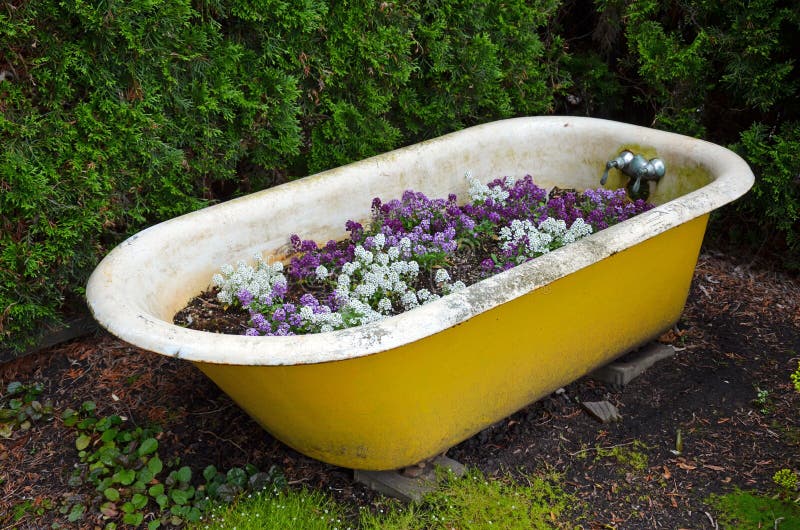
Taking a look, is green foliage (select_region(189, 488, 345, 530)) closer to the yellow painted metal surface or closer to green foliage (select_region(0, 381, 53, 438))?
the yellow painted metal surface

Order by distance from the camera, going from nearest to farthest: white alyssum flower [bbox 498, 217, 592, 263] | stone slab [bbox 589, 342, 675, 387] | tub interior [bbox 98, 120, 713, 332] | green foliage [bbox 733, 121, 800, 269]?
tub interior [bbox 98, 120, 713, 332] → white alyssum flower [bbox 498, 217, 592, 263] → stone slab [bbox 589, 342, 675, 387] → green foliage [bbox 733, 121, 800, 269]

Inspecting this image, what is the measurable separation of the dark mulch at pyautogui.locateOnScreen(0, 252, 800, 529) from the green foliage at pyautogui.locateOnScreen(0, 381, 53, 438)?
3cm

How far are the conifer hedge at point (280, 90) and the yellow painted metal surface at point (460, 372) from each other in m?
0.91

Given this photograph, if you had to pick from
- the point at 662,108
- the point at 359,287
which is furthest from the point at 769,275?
the point at 359,287

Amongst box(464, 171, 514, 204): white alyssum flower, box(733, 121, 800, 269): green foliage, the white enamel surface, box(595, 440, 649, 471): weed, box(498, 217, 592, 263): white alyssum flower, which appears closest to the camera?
the white enamel surface

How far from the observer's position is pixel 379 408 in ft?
6.50

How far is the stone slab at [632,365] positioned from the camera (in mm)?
2727

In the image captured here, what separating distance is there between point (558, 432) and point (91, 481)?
61.3 inches

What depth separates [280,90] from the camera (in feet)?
8.73

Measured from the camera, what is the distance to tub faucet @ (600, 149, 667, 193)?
2816mm

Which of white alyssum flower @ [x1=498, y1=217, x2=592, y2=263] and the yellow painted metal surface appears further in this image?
white alyssum flower @ [x1=498, y1=217, x2=592, y2=263]

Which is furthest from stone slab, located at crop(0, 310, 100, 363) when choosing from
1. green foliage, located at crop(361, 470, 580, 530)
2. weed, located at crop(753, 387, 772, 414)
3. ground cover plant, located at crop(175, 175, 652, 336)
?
weed, located at crop(753, 387, 772, 414)

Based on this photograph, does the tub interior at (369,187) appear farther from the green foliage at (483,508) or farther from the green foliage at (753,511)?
the green foliage at (753,511)

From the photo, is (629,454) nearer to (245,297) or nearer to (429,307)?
(429,307)
